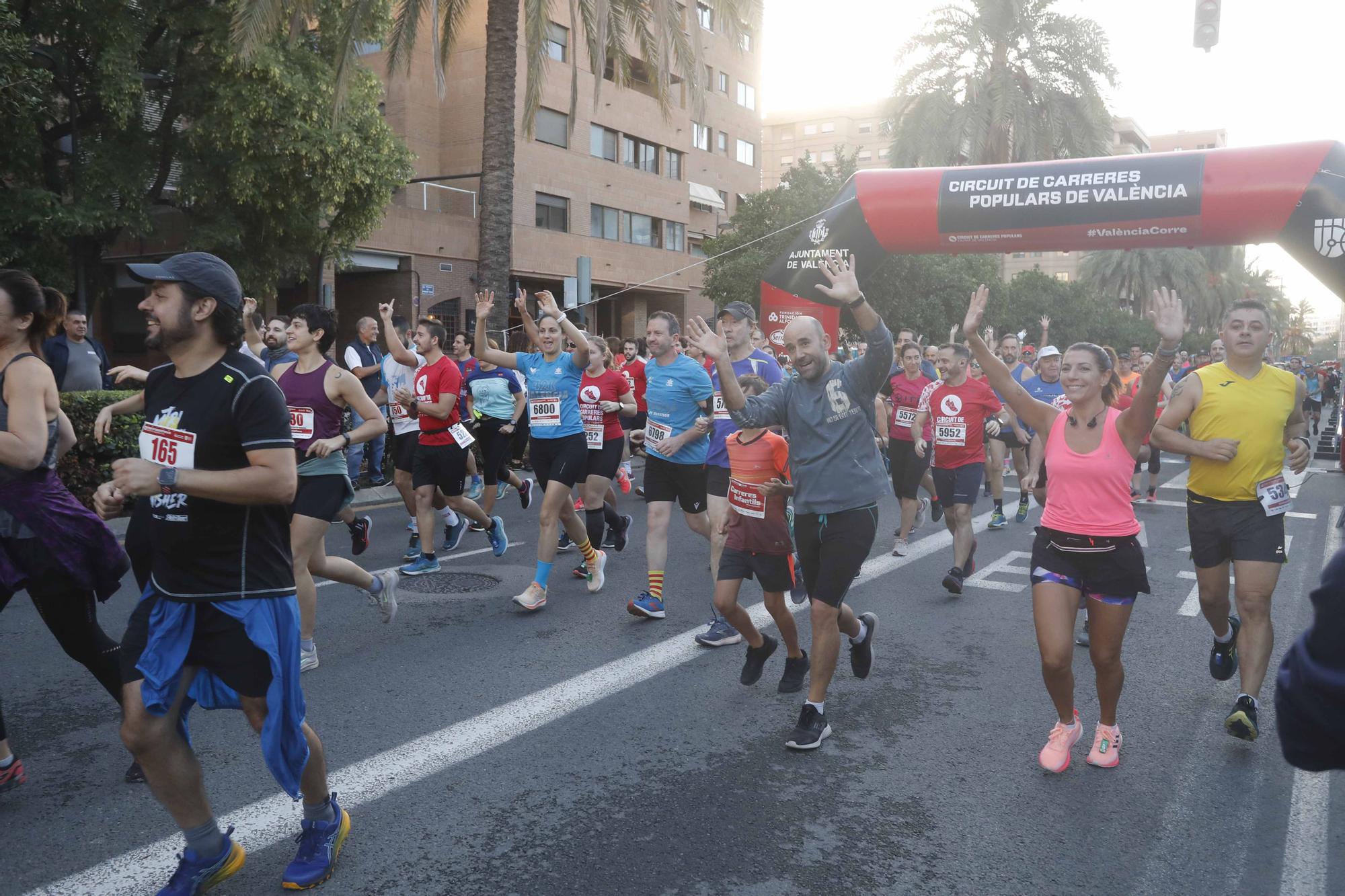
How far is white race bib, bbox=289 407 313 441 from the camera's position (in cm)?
556

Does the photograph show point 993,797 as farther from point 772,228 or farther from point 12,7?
point 772,228

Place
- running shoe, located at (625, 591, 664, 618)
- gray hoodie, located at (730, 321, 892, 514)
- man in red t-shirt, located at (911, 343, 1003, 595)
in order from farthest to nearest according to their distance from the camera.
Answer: man in red t-shirt, located at (911, 343, 1003, 595)
running shoe, located at (625, 591, 664, 618)
gray hoodie, located at (730, 321, 892, 514)

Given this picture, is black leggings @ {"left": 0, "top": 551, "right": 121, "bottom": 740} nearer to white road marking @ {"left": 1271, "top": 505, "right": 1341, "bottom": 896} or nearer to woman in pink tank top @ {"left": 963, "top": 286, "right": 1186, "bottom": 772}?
woman in pink tank top @ {"left": 963, "top": 286, "right": 1186, "bottom": 772}

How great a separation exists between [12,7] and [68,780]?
15.3 meters

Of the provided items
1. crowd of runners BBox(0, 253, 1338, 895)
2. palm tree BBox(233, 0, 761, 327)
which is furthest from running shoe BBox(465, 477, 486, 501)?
crowd of runners BBox(0, 253, 1338, 895)

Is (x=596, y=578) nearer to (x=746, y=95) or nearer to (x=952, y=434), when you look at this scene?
(x=952, y=434)

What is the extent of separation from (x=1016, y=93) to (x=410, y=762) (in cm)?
2560

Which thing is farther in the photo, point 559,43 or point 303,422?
point 559,43

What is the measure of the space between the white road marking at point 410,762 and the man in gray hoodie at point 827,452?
1136mm

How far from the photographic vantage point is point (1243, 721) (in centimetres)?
455

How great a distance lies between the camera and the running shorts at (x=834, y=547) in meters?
4.55

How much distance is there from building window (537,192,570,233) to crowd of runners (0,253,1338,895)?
25014mm

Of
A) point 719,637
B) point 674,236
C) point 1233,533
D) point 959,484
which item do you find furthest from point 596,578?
point 674,236

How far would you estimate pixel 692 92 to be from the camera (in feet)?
51.6
